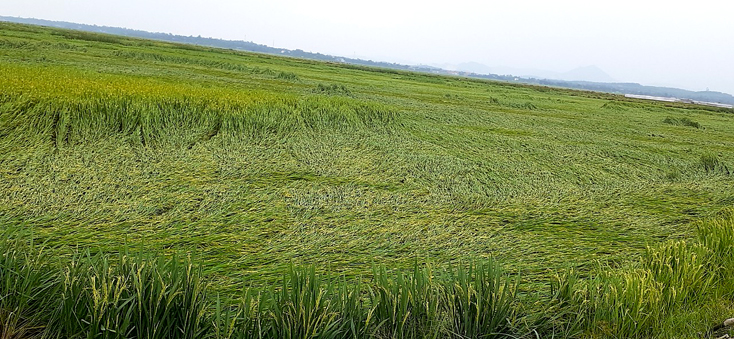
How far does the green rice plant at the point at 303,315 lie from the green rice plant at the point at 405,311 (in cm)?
15

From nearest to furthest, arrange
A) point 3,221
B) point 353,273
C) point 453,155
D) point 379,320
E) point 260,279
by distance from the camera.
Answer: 1. point 379,320
2. point 260,279
3. point 353,273
4. point 3,221
5. point 453,155

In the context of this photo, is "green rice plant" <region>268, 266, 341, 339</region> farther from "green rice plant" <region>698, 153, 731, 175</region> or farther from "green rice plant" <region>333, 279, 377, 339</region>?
"green rice plant" <region>698, 153, 731, 175</region>

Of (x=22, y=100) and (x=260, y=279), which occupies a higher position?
(x=22, y=100)

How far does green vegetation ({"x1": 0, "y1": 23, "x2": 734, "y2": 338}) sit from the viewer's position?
4.04ft

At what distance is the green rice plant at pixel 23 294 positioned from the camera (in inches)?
44.9

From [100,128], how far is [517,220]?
10.3ft

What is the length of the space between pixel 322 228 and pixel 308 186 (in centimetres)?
67

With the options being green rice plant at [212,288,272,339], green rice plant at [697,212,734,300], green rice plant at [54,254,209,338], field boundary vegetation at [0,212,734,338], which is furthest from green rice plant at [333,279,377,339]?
green rice plant at [697,212,734,300]

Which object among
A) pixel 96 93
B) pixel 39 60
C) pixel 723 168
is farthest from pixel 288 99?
pixel 39 60

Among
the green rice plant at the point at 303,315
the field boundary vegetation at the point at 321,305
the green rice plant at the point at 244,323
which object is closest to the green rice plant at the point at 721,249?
the field boundary vegetation at the point at 321,305

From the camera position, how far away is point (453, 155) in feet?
12.8

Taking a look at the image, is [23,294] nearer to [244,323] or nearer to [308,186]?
[244,323]

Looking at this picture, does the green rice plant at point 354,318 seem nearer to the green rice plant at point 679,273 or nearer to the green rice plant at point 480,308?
the green rice plant at point 480,308

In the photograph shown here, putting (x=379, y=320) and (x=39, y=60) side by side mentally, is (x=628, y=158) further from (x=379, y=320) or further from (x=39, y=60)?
(x=39, y=60)
